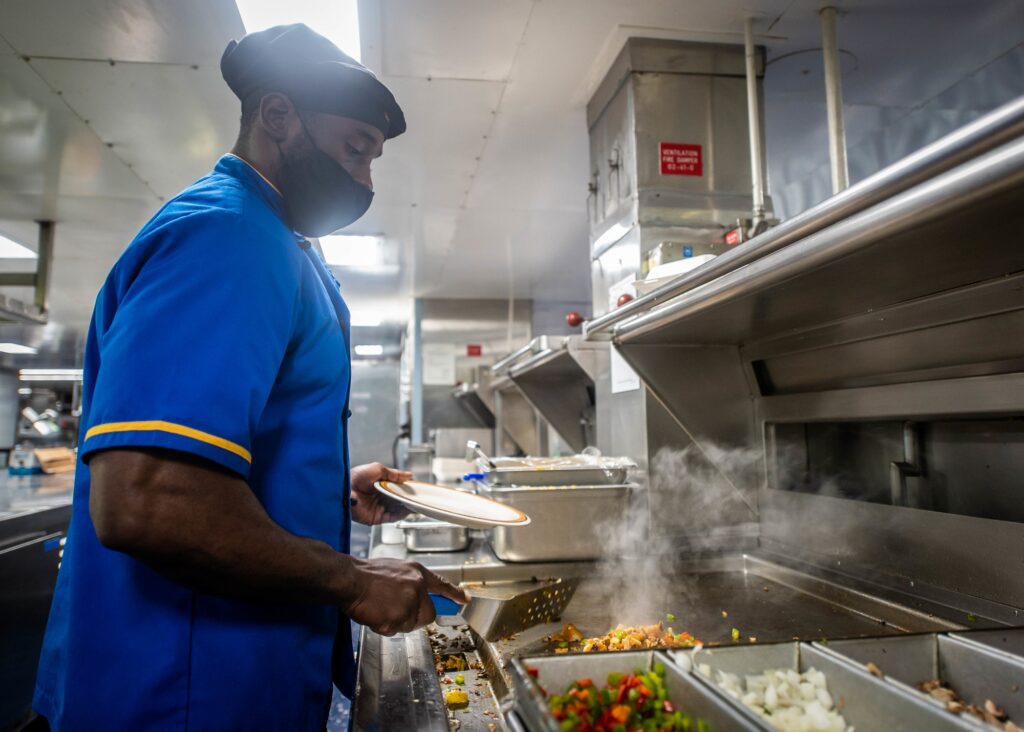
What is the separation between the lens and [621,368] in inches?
96.1

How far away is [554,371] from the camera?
12.2ft

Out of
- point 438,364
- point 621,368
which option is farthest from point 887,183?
point 438,364

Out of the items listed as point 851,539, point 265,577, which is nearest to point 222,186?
point 265,577

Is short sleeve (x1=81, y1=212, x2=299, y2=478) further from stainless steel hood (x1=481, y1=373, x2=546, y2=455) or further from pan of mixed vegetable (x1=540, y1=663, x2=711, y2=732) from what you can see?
stainless steel hood (x1=481, y1=373, x2=546, y2=455)

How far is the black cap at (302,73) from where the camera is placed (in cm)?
108

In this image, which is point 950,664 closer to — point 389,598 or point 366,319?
point 389,598

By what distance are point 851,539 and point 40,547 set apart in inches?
157

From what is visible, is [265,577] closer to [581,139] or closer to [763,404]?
[763,404]

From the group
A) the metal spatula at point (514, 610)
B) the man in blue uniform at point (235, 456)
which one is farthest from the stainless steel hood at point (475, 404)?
the man in blue uniform at point (235, 456)

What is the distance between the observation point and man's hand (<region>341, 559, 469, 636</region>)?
100cm

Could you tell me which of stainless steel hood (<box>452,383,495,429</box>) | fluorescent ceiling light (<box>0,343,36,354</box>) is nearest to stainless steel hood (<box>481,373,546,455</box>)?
stainless steel hood (<box>452,383,495,429</box>)

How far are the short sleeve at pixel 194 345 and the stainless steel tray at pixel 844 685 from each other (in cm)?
73

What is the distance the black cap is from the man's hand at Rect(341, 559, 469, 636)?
32.3 inches

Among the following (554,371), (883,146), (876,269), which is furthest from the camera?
(554,371)
